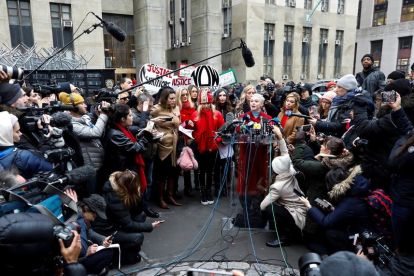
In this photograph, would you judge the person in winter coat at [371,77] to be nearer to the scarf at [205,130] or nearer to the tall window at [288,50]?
the scarf at [205,130]

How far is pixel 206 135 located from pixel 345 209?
2.67 meters

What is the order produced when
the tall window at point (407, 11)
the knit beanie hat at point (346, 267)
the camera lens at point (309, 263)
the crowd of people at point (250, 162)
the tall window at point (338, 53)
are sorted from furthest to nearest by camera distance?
the tall window at point (407, 11) < the tall window at point (338, 53) < the crowd of people at point (250, 162) < the camera lens at point (309, 263) < the knit beanie hat at point (346, 267)

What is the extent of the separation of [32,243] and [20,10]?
19811mm

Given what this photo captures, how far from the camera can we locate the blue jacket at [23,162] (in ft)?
8.61

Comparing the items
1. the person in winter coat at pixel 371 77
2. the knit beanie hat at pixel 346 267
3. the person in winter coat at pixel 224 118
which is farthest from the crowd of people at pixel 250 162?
the person in winter coat at pixel 371 77

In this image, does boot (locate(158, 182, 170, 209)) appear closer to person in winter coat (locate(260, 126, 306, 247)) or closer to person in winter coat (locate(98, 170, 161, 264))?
person in winter coat (locate(98, 170, 161, 264))

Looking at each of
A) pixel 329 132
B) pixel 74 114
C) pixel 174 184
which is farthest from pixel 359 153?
pixel 74 114

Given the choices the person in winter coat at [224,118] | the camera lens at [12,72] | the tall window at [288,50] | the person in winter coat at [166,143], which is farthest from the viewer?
the tall window at [288,50]

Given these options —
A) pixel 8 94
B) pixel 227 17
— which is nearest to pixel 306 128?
pixel 8 94

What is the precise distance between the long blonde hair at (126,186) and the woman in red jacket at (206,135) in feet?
6.68

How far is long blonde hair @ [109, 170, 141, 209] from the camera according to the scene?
10.9 feet

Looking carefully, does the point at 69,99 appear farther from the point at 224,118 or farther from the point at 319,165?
the point at 319,165

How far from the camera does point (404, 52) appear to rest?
1503 inches

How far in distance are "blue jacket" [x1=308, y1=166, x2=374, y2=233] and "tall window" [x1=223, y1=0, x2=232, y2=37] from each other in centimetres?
2433
